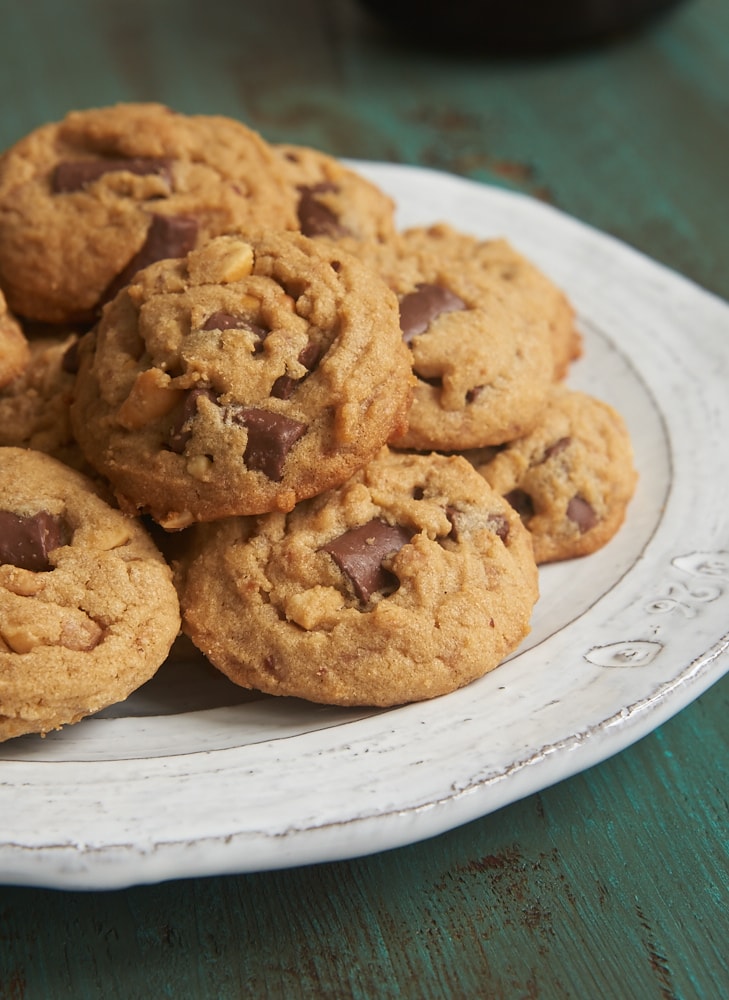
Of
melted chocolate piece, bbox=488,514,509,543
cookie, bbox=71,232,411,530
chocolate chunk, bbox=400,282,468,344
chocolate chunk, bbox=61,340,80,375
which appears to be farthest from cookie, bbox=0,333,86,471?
melted chocolate piece, bbox=488,514,509,543

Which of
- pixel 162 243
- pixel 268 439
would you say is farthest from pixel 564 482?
pixel 162 243

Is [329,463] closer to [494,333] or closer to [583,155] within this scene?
[494,333]

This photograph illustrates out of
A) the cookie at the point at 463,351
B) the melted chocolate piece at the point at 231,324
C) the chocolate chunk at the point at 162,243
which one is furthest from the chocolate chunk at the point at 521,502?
the chocolate chunk at the point at 162,243

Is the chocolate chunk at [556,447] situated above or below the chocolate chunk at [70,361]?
above

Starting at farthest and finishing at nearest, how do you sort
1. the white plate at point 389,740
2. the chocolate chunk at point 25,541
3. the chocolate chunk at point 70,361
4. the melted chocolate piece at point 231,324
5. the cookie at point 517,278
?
the cookie at point 517,278 → the chocolate chunk at point 70,361 → the melted chocolate piece at point 231,324 → the chocolate chunk at point 25,541 → the white plate at point 389,740

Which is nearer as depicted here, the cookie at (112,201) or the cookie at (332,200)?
the cookie at (112,201)

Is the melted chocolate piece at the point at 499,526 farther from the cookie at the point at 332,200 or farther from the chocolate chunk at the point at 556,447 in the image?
the cookie at the point at 332,200

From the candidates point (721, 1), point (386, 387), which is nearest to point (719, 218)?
point (721, 1)

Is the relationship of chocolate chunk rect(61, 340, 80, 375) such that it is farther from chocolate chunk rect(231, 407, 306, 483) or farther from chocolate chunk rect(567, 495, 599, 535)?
chocolate chunk rect(567, 495, 599, 535)
